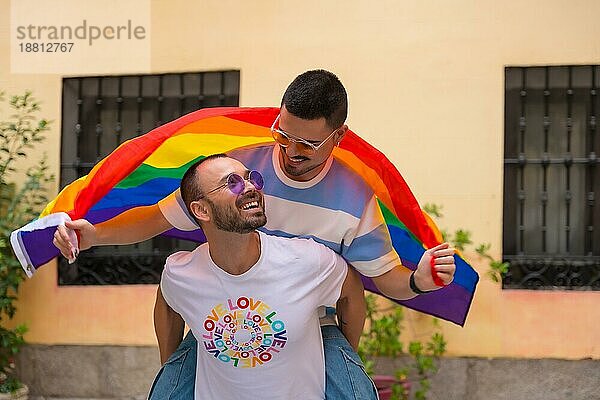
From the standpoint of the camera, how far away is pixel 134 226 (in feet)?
13.2

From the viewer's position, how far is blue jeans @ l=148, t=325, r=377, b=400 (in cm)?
388

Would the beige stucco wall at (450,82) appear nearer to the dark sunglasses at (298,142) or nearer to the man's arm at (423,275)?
the man's arm at (423,275)

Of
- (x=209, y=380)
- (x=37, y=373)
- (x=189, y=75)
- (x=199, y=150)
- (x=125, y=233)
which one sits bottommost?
(x=37, y=373)

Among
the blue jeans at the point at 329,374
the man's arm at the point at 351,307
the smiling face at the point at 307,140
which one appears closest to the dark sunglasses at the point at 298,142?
the smiling face at the point at 307,140

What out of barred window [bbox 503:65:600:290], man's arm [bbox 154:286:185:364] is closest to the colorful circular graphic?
man's arm [bbox 154:286:185:364]

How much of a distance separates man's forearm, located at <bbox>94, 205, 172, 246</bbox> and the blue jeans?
0.43 metres

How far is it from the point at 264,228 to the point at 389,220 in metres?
0.54

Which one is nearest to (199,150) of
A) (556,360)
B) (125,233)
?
(125,233)

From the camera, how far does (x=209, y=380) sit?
384cm

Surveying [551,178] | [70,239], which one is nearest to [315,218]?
[70,239]

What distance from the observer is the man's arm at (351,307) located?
3.94m

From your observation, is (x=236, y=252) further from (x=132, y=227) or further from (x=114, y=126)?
(x=114, y=126)

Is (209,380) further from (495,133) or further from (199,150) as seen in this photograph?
(495,133)

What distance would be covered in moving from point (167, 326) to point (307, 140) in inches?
38.5
